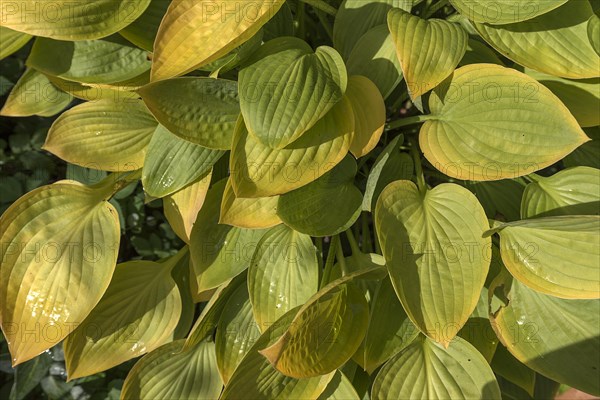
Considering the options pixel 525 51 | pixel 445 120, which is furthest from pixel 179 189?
pixel 525 51

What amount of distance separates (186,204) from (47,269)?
0.32m

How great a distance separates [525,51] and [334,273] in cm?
65

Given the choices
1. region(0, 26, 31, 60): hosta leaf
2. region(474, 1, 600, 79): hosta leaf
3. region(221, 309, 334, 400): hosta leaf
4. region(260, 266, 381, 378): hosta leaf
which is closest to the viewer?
region(260, 266, 381, 378): hosta leaf

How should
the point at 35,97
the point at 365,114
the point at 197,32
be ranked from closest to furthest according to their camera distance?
the point at 197,32, the point at 365,114, the point at 35,97

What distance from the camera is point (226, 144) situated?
1.11 metres

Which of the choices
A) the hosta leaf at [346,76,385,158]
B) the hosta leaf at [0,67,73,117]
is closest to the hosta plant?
the hosta leaf at [346,76,385,158]

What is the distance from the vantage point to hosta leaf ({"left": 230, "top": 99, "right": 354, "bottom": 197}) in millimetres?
1017

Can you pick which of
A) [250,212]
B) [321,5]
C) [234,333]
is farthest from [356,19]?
[234,333]

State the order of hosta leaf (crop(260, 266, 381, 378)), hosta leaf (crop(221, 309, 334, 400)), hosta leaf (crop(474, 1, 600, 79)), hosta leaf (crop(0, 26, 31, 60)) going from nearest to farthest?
hosta leaf (crop(260, 266, 381, 378)), hosta leaf (crop(221, 309, 334, 400)), hosta leaf (crop(474, 1, 600, 79)), hosta leaf (crop(0, 26, 31, 60))

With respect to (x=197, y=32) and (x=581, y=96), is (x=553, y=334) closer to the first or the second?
(x=581, y=96)

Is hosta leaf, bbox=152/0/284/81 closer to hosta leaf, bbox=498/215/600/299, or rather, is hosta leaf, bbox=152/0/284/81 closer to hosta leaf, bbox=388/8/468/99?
hosta leaf, bbox=388/8/468/99

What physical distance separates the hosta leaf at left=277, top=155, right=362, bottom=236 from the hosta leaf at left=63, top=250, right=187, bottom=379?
0.36 meters

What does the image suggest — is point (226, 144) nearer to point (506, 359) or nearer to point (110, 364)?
point (110, 364)

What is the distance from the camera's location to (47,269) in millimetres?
1123
